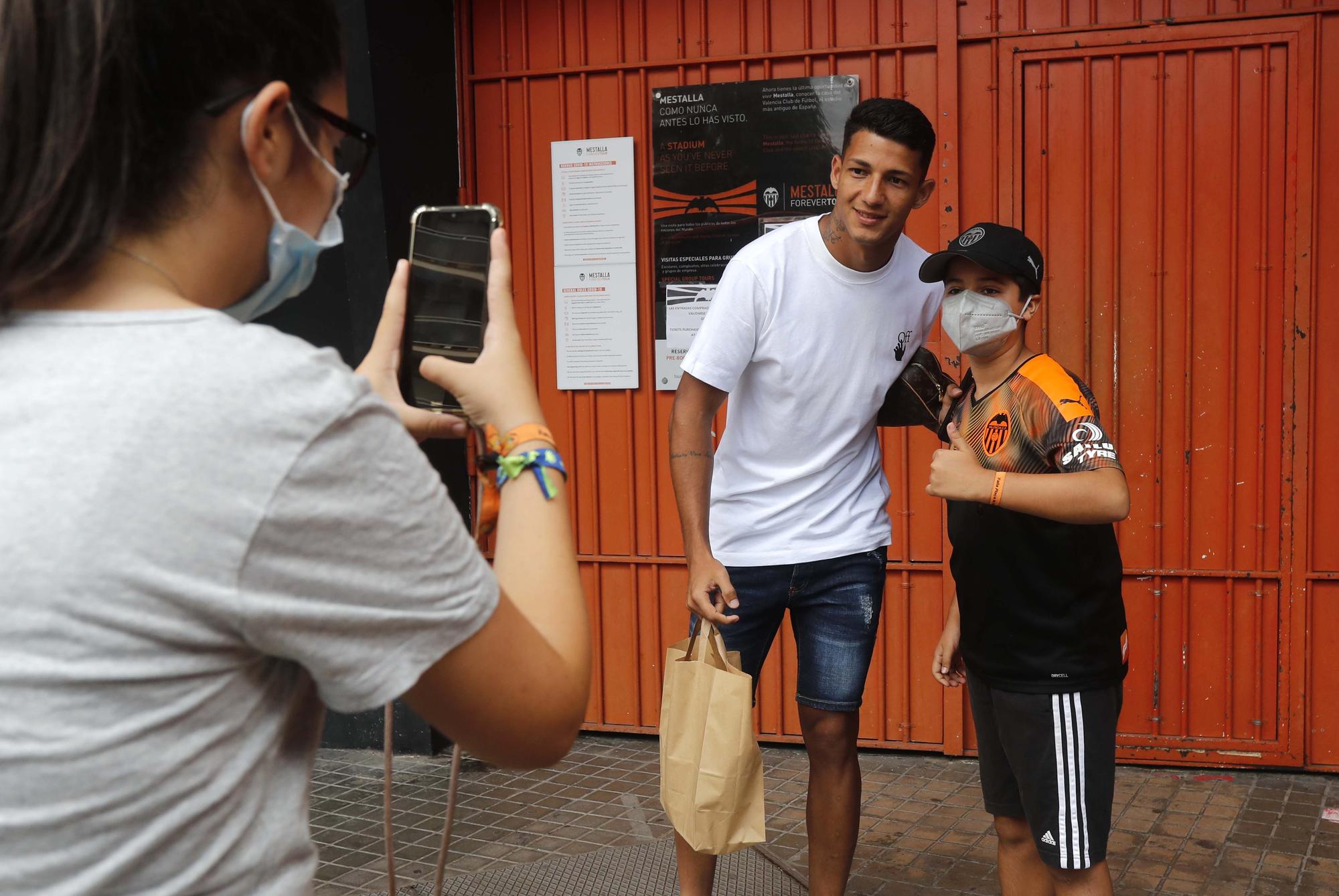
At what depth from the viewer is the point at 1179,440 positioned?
4.61 meters

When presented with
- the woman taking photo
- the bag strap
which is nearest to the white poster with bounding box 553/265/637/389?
the bag strap

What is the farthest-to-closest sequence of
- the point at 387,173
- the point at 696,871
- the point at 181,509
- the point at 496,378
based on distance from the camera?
the point at 387,173
the point at 696,871
the point at 496,378
the point at 181,509

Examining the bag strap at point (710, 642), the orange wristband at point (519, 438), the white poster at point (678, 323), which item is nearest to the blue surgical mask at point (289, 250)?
the orange wristband at point (519, 438)

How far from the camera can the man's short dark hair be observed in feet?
10.9

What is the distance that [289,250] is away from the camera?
1102 mm

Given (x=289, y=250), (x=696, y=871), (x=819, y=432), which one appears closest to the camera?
(x=289, y=250)

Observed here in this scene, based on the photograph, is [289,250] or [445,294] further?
[445,294]

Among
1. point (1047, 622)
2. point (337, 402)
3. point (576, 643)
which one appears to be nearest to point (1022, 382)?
point (1047, 622)

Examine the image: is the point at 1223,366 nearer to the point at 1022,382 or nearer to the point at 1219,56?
the point at 1219,56

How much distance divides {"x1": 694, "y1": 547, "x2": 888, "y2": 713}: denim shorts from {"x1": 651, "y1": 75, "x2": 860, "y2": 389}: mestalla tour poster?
70.4 inches

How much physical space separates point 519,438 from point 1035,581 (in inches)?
74.5

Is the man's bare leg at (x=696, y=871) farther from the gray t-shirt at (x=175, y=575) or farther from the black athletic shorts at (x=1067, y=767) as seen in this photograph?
the gray t-shirt at (x=175, y=575)

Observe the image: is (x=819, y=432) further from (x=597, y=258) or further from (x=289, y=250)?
(x=289, y=250)

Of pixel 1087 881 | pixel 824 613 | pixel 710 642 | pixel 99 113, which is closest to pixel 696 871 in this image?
pixel 710 642
